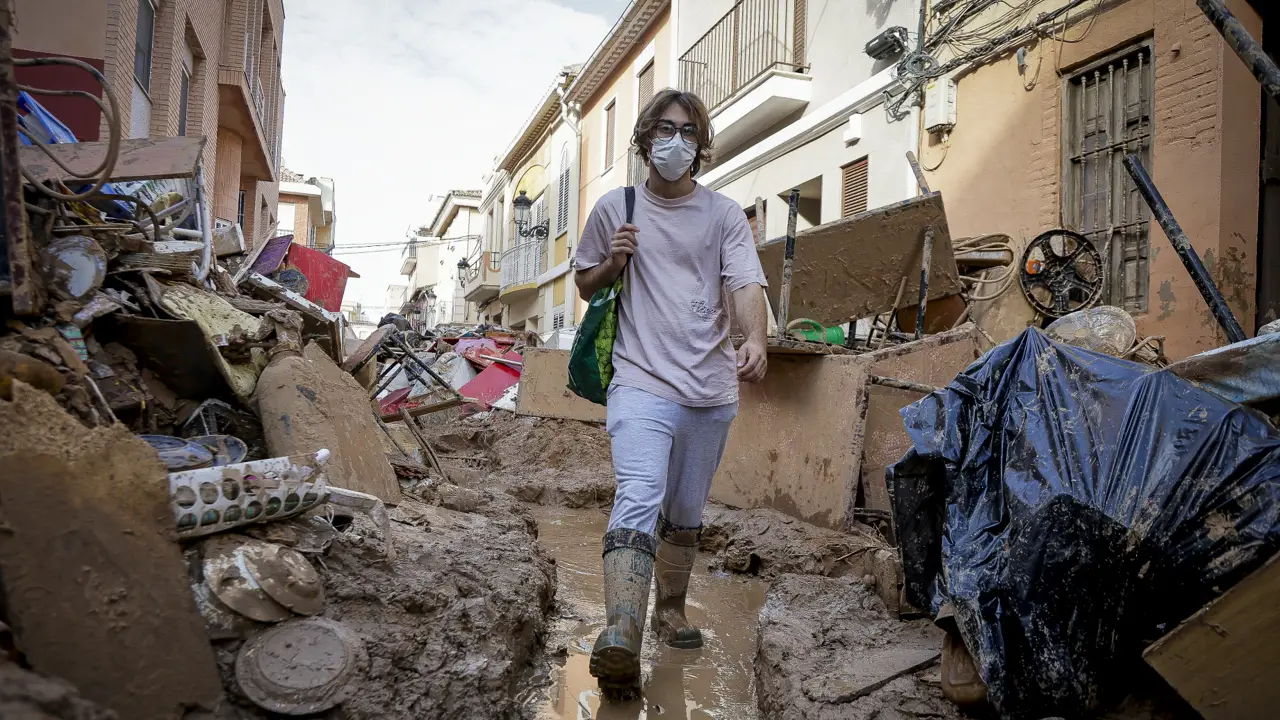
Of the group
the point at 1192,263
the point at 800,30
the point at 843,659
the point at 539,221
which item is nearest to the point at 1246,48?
the point at 1192,263

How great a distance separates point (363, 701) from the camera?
6.09 ft

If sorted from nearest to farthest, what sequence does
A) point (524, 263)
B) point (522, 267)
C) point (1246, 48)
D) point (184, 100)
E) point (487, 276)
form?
point (1246, 48) → point (184, 100) → point (524, 263) → point (522, 267) → point (487, 276)

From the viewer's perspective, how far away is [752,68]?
12539 mm

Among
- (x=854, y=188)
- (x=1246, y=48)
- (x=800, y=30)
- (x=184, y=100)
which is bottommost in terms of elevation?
(x=1246, y=48)

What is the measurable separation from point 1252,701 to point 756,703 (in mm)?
1329

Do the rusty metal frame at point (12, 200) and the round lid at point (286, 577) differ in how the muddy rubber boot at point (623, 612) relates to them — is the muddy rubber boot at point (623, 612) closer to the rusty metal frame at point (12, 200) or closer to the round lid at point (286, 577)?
the round lid at point (286, 577)

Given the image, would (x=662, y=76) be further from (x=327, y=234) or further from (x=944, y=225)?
(x=327, y=234)

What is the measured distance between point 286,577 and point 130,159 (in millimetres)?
2416

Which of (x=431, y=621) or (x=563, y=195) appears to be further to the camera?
(x=563, y=195)

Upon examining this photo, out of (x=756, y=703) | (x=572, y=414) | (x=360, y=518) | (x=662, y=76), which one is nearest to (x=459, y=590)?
(x=360, y=518)

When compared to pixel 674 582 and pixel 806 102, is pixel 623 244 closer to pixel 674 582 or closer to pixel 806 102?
pixel 674 582

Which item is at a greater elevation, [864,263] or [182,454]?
[864,263]

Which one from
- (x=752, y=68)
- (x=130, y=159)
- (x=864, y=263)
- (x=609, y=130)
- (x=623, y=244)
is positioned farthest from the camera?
(x=609, y=130)

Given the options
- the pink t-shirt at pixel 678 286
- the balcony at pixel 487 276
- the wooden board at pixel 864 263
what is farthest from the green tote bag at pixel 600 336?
the balcony at pixel 487 276
